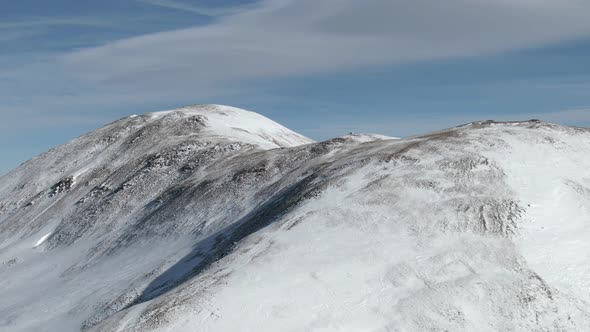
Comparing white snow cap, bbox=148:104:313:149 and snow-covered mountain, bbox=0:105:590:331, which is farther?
white snow cap, bbox=148:104:313:149

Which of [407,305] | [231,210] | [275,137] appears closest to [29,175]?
[275,137]

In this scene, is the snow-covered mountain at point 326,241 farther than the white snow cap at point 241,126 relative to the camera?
No

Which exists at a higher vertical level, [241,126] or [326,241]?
[241,126]

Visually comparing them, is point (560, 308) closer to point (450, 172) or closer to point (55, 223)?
point (450, 172)

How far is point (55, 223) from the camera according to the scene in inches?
2539

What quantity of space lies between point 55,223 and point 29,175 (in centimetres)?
2609

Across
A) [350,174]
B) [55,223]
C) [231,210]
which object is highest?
[350,174]

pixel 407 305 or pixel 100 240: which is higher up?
pixel 407 305

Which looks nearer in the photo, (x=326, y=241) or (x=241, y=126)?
(x=326, y=241)

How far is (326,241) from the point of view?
30.7 metres

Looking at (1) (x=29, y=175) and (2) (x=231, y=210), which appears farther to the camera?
(1) (x=29, y=175)

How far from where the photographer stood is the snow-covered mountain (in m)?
25.2

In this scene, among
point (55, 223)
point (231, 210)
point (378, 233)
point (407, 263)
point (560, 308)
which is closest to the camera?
point (560, 308)

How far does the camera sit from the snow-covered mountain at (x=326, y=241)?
2517 cm
